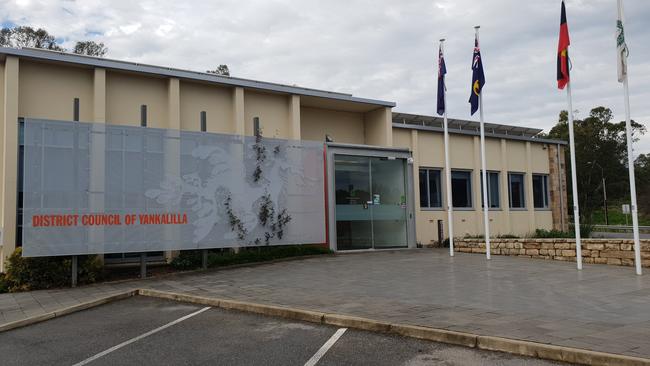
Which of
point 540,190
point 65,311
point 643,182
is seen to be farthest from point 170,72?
point 643,182

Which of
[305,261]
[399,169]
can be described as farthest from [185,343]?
[399,169]

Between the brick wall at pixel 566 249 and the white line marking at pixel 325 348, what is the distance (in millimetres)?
9683

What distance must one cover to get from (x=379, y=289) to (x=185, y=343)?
15.3 feet

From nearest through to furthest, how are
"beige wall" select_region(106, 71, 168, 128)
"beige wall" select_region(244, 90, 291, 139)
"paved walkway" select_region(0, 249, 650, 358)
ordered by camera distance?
"paved walkway" select_region(0, 249, 650, 358), "beige wall" select_region(106, 71, 168, 128), "beige wall" select_region(244, 90, 291, 139)

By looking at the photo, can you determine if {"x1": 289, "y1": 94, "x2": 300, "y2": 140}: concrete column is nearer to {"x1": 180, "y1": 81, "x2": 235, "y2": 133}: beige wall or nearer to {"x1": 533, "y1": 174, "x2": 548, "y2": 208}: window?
{"x1": 180, "y1": 81, "x2": 235, "y2": 133}: beige wall

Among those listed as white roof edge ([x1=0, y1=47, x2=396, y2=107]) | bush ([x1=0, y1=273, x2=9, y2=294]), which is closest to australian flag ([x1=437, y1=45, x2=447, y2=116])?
white roof edge ([x1=0, y1=47, x2=396, y2=107])

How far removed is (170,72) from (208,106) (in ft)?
5.88

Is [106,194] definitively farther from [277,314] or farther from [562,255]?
[562,255]

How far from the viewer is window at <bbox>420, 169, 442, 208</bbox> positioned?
22734mm

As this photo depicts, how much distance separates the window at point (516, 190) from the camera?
25938 mm

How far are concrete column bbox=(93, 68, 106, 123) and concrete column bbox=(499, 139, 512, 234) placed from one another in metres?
18.1

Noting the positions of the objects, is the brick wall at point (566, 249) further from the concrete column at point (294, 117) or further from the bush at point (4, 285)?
the bush at point (4, 285)

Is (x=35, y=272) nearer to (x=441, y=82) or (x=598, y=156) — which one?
(x=441, y=82)

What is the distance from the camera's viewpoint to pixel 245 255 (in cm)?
1575
